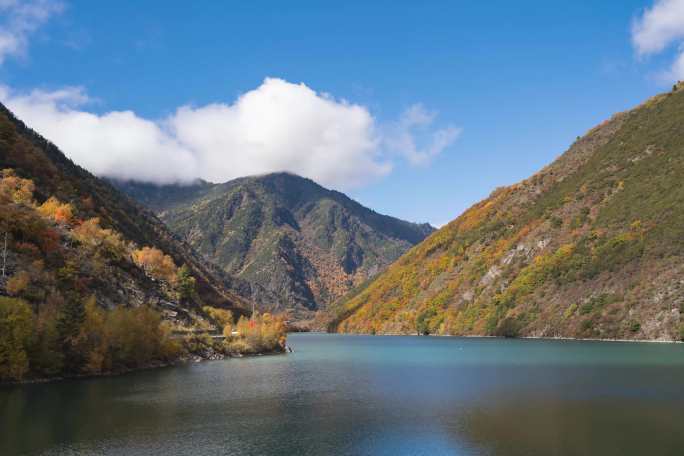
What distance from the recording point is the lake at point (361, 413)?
46.8 metres

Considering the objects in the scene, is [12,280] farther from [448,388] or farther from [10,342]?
[448,388]

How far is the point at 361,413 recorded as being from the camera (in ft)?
205

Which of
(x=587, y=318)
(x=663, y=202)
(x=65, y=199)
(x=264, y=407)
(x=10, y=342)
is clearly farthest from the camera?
(x=663, y=202)

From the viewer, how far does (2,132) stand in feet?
540

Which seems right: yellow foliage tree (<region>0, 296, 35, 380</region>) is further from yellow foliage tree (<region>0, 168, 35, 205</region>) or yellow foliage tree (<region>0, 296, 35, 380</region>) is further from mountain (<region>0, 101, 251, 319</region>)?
yellow foliage tree (<region>0, 168, 35, 205</region>)

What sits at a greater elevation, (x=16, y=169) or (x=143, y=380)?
(x=16, y=169)

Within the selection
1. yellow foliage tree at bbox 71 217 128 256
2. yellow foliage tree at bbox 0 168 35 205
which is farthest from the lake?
yellow foliage tree at bbox 0 168 35 205

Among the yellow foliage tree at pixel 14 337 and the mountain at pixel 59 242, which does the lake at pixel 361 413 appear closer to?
the yellow foliage tree at pixel 14 337

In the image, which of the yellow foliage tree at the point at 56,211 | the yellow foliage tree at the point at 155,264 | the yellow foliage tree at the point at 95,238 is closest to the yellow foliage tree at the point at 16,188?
the yellow foliage tree at the point at 56,211

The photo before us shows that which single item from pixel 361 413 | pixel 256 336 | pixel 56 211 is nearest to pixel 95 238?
pixel 56 211

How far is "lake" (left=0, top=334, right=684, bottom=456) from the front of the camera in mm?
46844

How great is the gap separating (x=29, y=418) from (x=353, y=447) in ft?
113

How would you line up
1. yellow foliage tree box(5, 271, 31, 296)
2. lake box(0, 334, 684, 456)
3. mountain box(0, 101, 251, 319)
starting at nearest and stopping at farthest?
1. lake box(0, 334, 684, 456)
2. yellow foliage tree box(5, 271, 31, 296)
3. mountain box(0, 101, 251, 319)

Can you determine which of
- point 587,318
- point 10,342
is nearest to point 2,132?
point 10,342
